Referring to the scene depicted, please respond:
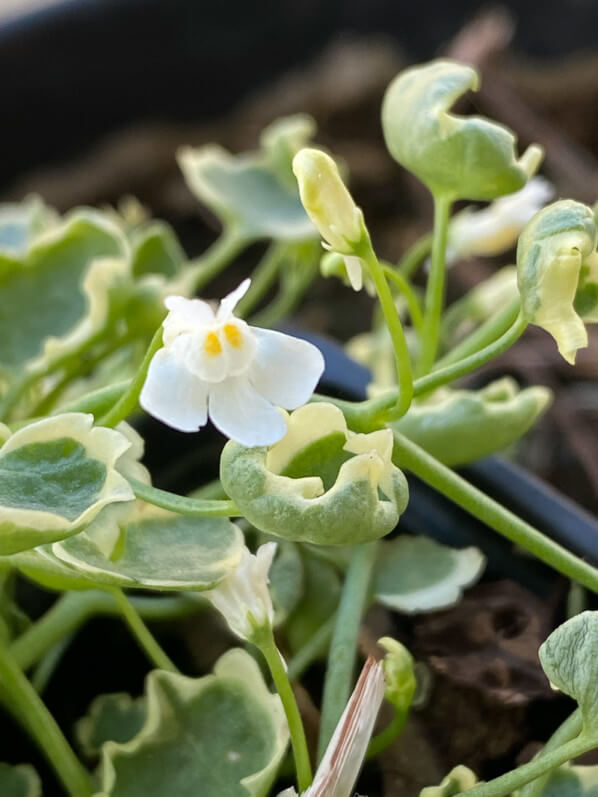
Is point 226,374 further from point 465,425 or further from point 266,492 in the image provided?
point 465,425

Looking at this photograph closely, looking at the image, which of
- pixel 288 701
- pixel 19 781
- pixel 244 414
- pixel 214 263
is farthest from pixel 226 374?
pixel 214 263

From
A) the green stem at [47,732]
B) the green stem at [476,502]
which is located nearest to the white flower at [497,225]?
the green stem at [476,502]

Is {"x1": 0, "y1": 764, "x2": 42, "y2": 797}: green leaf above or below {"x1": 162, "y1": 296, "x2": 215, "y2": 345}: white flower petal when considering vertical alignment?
below

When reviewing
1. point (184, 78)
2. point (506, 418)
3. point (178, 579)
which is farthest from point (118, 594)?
point (184, 78)

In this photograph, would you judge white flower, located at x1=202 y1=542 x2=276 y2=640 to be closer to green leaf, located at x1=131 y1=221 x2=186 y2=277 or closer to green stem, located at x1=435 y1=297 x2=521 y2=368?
green stem, located at x1=435 y1=297 x2=521 y2=368

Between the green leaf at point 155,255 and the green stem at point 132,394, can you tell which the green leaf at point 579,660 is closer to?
the green stem at point 132,394

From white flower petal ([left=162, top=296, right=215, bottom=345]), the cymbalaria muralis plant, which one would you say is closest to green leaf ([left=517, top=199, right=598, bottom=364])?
the cymbalaria muralis plant

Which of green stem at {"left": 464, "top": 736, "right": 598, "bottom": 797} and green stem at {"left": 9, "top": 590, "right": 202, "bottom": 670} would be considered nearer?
green stem at {"left": 464, "top": 736, "right": 598, "bottom": 797}
